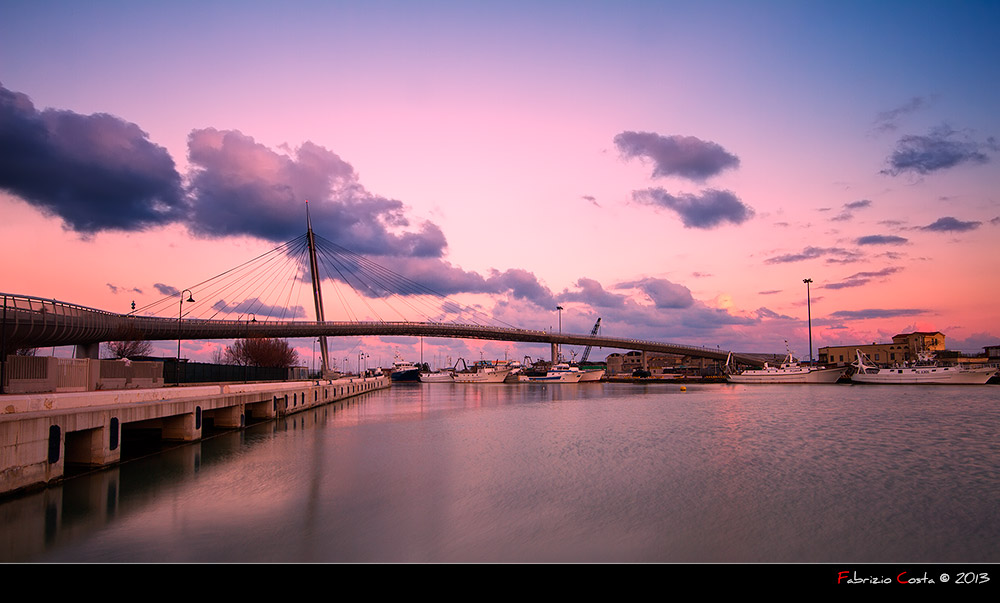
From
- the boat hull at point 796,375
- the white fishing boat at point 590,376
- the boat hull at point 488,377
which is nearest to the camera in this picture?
the boat hull at point 796,375

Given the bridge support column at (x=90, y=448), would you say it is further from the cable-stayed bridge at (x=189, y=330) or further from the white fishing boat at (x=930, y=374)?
the white fishing boat at (x=930, y=374)

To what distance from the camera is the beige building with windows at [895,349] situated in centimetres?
13775

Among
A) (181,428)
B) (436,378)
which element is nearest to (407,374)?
(436,378)

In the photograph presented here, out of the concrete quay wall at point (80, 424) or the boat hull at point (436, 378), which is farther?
the boat hull at point (436, 378)

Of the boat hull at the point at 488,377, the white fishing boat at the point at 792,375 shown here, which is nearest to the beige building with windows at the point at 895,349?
the white fishing boat at the point at 792,375

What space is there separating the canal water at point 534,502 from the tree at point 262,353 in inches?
3119

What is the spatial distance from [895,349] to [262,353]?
466 ft

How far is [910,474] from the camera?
65.4 ft

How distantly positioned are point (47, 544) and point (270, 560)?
15.7ft

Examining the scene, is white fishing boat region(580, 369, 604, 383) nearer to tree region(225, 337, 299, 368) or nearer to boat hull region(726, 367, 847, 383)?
boat hull region(726, 367, 847, 383)

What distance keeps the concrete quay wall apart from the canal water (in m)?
0.65

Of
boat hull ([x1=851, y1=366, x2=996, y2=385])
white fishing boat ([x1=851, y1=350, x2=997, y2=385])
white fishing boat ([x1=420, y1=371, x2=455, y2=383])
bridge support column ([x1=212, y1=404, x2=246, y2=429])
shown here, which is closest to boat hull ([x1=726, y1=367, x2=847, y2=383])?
white fishing boat ([x1=851, y1=350, x2=997, y2=385])

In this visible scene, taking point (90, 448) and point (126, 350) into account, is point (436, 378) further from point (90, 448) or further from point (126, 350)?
point (90, 448)
